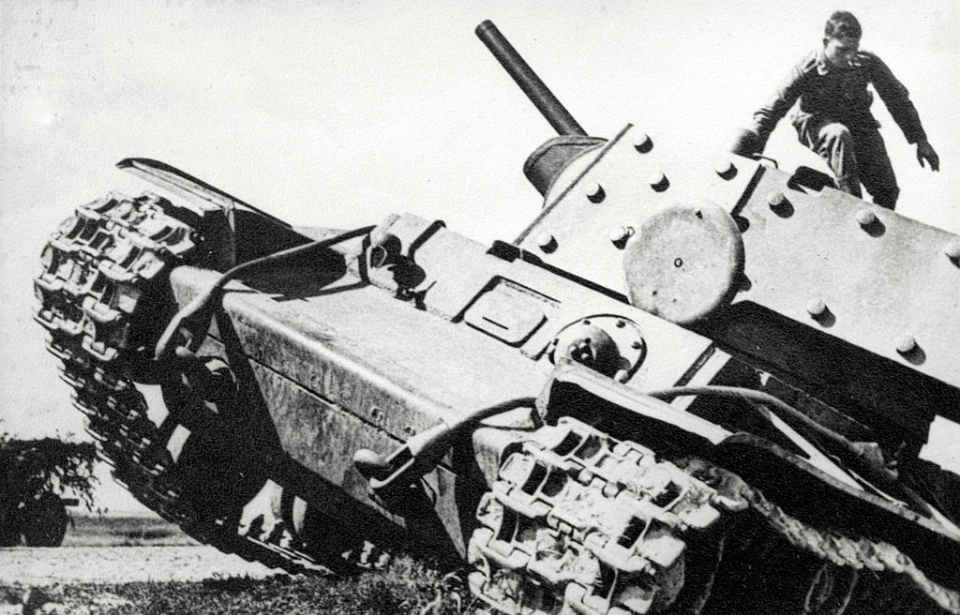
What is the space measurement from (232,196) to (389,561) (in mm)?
2251

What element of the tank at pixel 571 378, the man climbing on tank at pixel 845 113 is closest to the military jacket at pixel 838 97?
the man climbing on tank at pixel 845 113

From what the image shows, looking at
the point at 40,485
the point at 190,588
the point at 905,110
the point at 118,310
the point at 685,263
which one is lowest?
the point at 40,485

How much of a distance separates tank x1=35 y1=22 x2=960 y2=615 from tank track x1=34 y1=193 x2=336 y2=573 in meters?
0.02

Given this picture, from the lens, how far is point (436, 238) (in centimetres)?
512

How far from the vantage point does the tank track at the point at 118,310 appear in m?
4.80

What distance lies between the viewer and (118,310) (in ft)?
15.6

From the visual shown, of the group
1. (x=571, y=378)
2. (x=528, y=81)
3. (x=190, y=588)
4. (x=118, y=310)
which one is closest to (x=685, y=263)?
(x=571, y=378)

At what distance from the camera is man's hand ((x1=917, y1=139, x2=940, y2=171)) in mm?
5176

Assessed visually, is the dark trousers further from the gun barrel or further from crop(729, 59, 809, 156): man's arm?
the gun barrel

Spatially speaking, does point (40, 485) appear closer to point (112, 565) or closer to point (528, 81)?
point (112, 565)

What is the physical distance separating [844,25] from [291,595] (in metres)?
4.31

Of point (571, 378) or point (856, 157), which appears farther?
point (856, 157)

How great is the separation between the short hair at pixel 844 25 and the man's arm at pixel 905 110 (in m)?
0.18

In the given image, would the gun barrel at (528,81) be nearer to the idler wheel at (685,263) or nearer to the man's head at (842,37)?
the man's head at (842,37)
